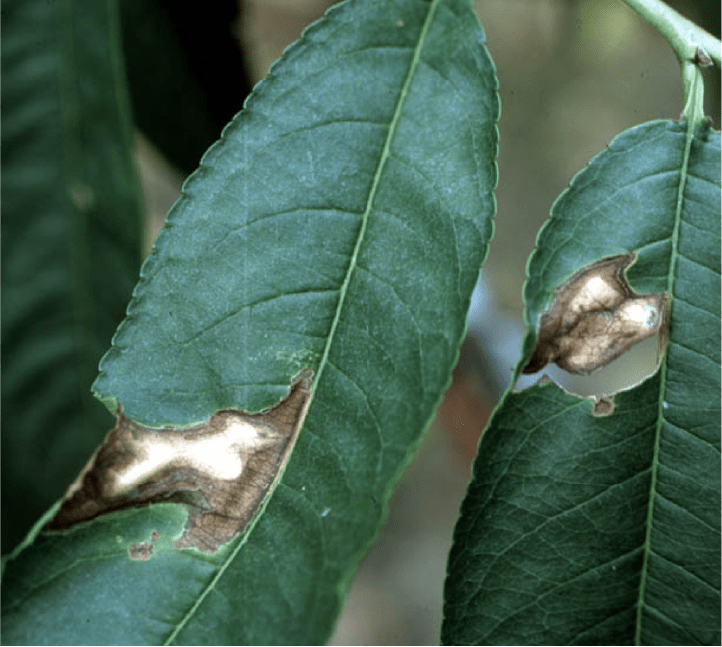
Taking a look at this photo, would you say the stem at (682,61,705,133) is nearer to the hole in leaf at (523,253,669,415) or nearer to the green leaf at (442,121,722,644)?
the green leaf at (442,121,722,644)

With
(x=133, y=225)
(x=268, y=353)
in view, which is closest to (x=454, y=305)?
(x=268, y=353)

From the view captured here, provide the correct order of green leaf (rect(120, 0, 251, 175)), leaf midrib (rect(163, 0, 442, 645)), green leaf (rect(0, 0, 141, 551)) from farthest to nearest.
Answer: green leaf (rect(120, 0, 251, 175)) < green leaf (rect(0, 0, 141, 551)) < leaf midrib (rect(163, 0, 442, 645))

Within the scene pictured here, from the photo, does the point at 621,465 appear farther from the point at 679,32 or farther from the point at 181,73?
the point at 181,73

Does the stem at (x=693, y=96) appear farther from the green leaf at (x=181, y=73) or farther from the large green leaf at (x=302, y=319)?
the green leaf at (x=181, y=73)

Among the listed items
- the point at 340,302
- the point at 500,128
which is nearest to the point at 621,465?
the point at 340,302

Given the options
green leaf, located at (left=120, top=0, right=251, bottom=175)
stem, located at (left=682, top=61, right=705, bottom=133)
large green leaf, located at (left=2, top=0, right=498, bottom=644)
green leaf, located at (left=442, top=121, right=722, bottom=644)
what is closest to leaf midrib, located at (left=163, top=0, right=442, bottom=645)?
large green leaf, located at (left=2, top=0, right=498, bottom=644)

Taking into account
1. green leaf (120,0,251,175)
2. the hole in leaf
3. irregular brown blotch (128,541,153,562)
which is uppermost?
green leaf (120,0,251,175)

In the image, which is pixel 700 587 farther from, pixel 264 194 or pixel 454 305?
pixel 264 194
